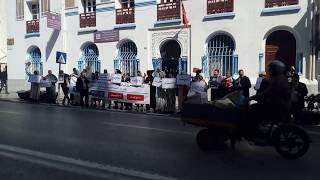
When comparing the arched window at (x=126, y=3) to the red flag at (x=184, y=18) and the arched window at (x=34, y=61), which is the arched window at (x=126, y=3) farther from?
the arched window at (x=34, y=61)

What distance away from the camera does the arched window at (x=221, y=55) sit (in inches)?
858

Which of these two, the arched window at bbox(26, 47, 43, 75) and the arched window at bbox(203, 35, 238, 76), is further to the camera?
the arched window at bbox(26, 47, 43, 75)

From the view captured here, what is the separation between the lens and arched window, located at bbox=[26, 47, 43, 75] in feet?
104

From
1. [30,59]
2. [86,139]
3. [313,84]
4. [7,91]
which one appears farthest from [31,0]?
[86,139]

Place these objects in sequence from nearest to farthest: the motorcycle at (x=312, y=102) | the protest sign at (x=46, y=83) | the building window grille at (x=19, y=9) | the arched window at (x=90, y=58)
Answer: the motorcycle at (x=312, y=102)
the protest sign at (x=46, y=83)
the arched window at (x=90, y=58)
the building window grille at (x=19, y=9)

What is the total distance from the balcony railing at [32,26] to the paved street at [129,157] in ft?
63.9

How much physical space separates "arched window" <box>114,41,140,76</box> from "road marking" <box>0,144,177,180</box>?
16.6m

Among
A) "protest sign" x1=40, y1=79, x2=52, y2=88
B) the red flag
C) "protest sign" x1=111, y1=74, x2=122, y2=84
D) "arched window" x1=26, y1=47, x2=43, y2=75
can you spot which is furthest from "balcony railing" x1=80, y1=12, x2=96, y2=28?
"protest sign" x1=111, y1=74, x2=122, y2=84

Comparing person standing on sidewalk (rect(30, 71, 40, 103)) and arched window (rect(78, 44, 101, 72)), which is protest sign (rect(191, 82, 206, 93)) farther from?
arched window (rect(78, 44, 101, 72))

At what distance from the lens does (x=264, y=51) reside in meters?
20.8

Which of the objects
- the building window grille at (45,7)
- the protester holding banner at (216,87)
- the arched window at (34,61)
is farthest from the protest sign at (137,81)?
the arched window at (34,61)

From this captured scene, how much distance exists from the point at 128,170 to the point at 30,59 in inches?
1025

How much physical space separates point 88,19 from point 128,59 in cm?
374

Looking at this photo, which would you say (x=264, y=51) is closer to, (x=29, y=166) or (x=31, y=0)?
(x=29, y=166)
